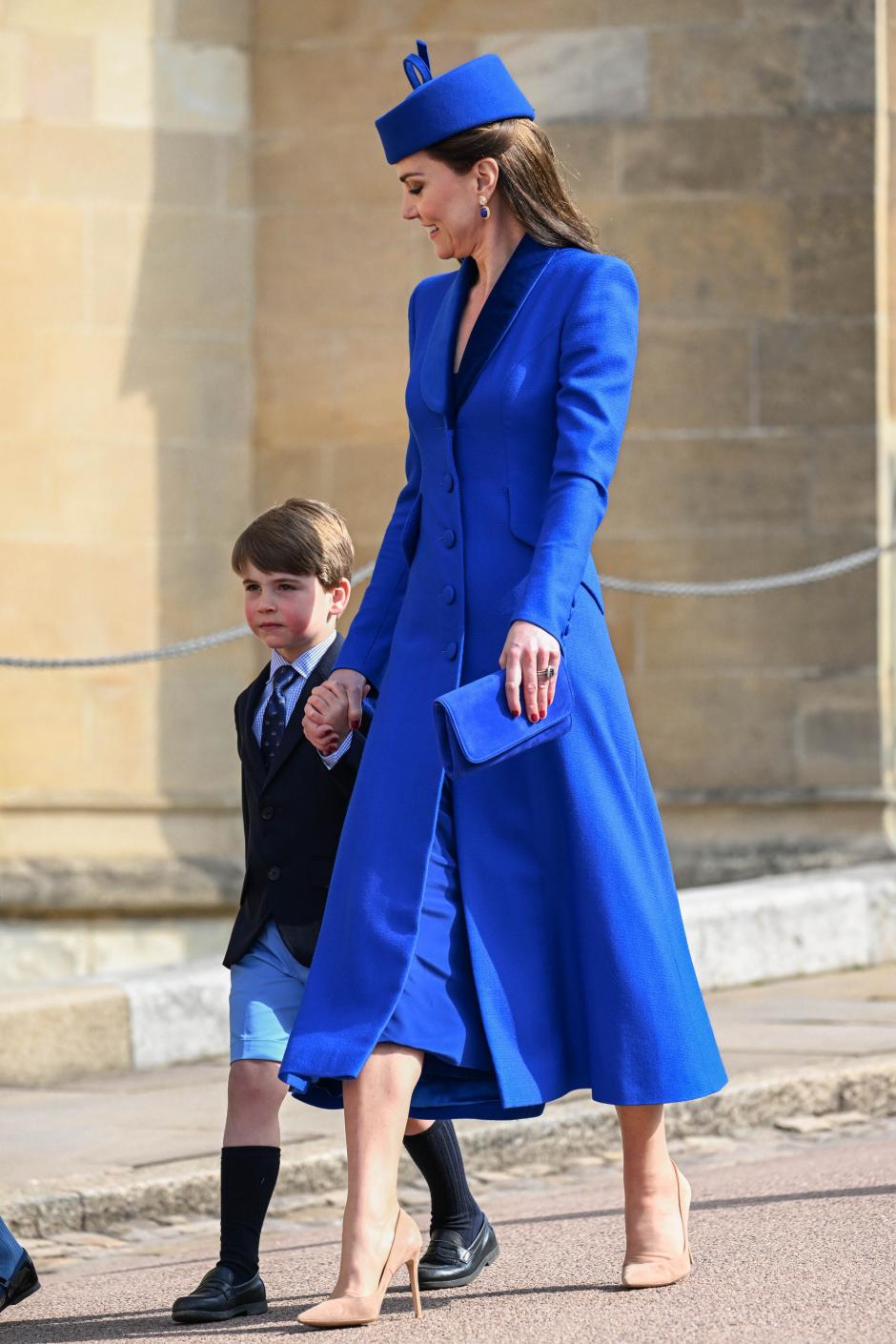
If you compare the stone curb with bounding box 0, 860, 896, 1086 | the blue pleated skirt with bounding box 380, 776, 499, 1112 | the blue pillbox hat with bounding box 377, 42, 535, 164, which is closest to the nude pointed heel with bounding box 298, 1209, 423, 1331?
the blue pleated skirt with bounding box 380, 776, 499, 1112

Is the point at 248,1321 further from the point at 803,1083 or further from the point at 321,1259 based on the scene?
the point at 803,1083

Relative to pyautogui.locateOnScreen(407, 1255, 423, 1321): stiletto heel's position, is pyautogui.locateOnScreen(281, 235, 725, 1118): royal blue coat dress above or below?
above

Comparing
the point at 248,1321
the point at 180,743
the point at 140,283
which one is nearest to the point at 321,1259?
the point at 248,1321

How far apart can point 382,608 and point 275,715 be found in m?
0.32

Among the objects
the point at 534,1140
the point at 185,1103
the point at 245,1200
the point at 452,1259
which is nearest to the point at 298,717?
the point at 245,1200

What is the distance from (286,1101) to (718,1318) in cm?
245

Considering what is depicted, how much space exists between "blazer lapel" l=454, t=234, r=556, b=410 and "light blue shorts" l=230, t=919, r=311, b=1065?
924 millimetres

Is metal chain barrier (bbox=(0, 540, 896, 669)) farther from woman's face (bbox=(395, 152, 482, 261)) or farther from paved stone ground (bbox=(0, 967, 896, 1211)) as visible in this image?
woman's face (bbox=(395, 152, 482, 261))

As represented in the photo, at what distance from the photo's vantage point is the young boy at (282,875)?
3.46 meters

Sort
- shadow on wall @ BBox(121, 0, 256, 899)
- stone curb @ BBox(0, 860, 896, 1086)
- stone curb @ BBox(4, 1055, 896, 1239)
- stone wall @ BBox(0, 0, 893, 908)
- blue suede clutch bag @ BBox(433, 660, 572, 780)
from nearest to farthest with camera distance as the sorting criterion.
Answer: blue suede clutch bag @ BBox(433, 660, 572, 780) < stone curb @ BBox(4, 1055, 896, 1239) < stone curb @ BBox(0, 860, 896, 1086) < stone wall @ BBox(0, 0, 893, 908) < shadow on wall @ BBox(121, 0, 256, 899)

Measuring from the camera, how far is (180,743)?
848 cm

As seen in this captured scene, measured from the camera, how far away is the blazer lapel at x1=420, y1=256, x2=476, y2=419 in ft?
11.2

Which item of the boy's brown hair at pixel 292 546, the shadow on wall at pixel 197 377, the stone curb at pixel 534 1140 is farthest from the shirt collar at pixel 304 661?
the shadow on wall at pixel 197 377

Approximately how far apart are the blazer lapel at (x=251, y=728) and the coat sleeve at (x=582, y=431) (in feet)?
2.22
